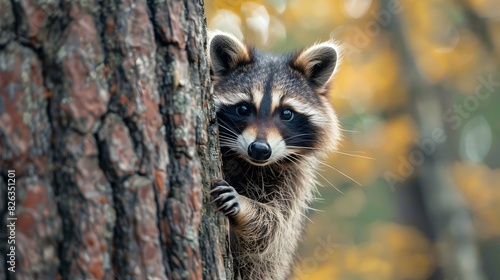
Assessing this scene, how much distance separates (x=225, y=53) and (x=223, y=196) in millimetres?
2030

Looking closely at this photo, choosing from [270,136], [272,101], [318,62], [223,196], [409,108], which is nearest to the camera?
[223,196]

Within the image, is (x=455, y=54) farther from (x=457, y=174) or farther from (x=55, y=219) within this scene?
(x=55, y=219)

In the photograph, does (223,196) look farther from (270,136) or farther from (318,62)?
(318,62)

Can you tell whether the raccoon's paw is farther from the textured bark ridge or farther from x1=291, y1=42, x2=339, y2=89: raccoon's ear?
x1=291, y1=42, x2=339, y2=89: raccoon's ear

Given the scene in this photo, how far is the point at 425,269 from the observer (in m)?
12.5

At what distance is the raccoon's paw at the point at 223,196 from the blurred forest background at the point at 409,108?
470cm

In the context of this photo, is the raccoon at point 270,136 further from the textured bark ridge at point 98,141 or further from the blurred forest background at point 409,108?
the blurred forest background at point 409,108

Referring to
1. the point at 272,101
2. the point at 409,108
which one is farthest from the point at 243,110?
the point at 409,108

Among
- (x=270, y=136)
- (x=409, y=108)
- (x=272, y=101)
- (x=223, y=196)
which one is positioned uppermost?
(x=409, y=108)

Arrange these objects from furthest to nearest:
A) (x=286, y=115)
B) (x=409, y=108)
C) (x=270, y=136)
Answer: (x=409, y=108) < (x=286, y=115) < (x=270, y=136)

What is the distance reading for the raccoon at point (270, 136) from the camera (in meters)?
4.80

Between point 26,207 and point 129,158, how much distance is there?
1.51ft

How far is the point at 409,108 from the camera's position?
10484 millimetres

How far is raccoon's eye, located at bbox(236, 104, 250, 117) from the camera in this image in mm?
5047
